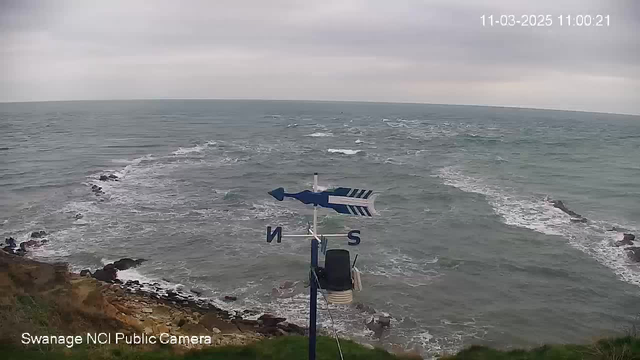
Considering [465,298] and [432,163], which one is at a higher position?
[432,163]

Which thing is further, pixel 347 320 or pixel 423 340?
pixel 347 320

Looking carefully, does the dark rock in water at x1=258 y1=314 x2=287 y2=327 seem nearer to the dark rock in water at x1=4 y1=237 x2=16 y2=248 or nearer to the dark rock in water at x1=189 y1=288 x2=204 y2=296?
the dark rock in water at x1=189 y1=288 x2=204 y2=296

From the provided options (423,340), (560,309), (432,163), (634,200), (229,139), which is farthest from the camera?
(229,139)

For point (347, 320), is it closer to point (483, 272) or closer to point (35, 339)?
point (483, 272)

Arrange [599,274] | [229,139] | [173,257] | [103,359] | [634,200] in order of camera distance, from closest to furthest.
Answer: [103,359] < [599,274] < [173,257] < [634,200] < [229,139]

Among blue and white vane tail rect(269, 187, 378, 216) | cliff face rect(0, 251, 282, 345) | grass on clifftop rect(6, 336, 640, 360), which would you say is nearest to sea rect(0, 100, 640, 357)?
cliff face rect(0, 251, 282, 345)

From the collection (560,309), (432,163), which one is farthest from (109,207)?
(432,163)

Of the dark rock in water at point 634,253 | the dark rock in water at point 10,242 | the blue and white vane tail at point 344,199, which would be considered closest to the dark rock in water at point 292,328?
the blue and white vane tail at point 344,199

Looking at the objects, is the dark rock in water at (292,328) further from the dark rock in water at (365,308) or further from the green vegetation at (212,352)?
the green vegetation at (212,352)
